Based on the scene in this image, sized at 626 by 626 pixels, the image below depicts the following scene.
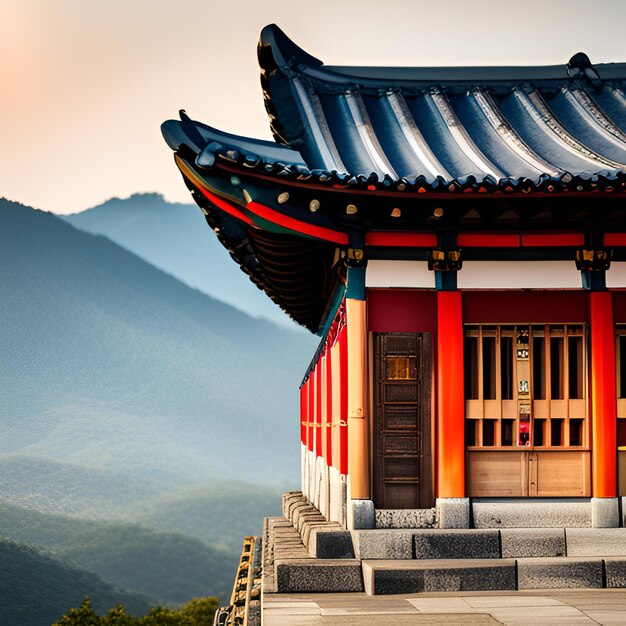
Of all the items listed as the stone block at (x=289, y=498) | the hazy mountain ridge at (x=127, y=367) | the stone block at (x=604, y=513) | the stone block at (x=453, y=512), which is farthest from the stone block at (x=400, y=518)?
Answer: the hazy mountain ridge at (x=127, y=367)

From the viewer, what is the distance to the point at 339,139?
1256 cm

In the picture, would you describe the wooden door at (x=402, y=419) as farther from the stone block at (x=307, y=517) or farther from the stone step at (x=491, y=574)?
the stone block at (x=307, y=517)

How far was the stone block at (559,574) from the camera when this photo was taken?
371 inches

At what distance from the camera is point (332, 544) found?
Answer: 32.1ft

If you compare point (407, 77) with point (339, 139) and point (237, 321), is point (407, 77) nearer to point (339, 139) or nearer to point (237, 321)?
point (339, 139)

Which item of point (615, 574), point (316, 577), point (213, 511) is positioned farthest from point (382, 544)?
point (213, 511)

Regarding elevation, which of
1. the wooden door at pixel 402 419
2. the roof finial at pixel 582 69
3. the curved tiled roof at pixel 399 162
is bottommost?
the wooden door at pixel 402 419

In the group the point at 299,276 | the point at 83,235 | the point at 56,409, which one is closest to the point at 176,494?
the point at 56,409

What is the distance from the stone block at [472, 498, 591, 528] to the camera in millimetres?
10359

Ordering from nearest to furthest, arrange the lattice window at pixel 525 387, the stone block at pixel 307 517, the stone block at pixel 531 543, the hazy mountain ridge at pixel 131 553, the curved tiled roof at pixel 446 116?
the stone block at pixel 531 543 < the lattice window at pixel 525 387 < the curved tiled roof at pixel 446 116 < the stone block at pixel 307 517 < the hazy mountain ridge at pixel 131 553

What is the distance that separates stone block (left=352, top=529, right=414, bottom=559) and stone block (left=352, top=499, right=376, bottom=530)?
0.69 feet

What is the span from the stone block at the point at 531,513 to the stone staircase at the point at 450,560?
0.14 ft

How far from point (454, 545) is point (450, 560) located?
7.3 inches

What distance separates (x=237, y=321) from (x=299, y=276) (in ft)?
373
